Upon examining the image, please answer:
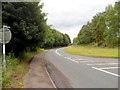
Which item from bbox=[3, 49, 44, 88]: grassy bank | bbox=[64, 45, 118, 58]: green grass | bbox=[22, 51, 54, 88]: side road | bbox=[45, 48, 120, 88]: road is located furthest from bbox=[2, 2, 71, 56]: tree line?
bbox=[64, 45, 118, 58]: green grass

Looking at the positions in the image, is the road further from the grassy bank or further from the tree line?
the tree line

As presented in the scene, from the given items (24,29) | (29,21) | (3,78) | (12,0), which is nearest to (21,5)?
(12,0)

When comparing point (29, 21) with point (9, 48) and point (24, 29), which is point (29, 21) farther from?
point (9, 48)

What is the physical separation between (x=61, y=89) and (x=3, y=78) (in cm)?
265

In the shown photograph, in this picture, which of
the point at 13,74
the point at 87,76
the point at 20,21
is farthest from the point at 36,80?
the point at 20,21

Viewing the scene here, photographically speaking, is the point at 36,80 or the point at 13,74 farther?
the point at 13,74

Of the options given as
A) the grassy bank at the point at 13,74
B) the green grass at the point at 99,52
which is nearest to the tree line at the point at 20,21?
the grassy bank at the point at 13,74

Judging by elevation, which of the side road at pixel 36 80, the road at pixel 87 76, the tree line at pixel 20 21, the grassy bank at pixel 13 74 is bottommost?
the road at pixel 87 76

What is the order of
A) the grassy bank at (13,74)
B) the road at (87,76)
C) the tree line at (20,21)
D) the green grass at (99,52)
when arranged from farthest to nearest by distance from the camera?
the green grass at (99,52) → the tree line at (20,21) → the road at (87,76) → the grassy bank at (13,74)

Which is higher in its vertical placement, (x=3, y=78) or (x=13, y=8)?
(x=13, y=8)

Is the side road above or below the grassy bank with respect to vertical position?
below

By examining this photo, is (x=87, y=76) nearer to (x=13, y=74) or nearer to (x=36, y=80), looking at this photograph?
(x=36, y=80)

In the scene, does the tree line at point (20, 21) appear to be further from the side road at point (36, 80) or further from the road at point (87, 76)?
the side road at point (36, 80)

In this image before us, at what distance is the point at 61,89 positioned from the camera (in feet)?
17.1
